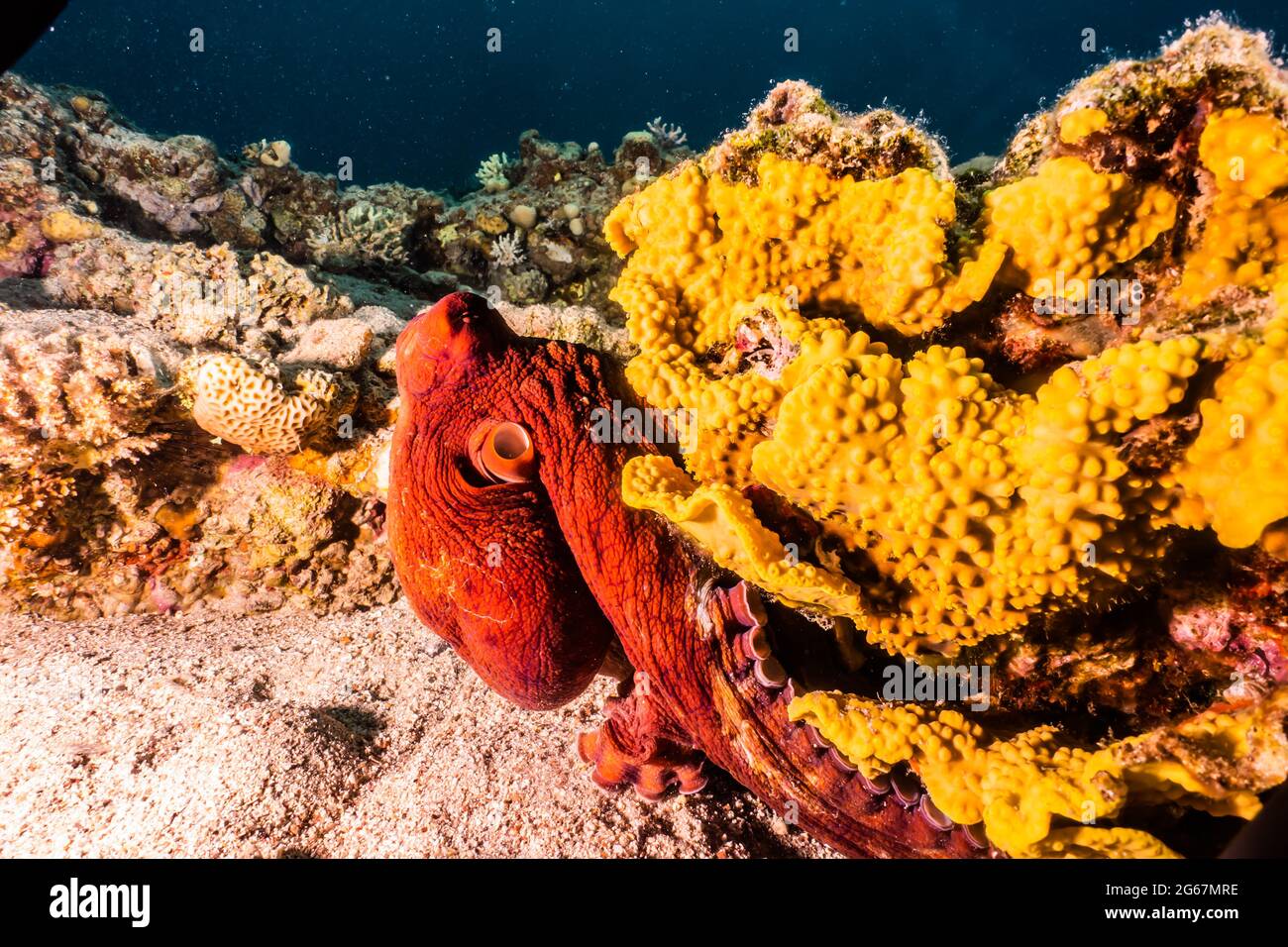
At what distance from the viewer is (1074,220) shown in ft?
5.29

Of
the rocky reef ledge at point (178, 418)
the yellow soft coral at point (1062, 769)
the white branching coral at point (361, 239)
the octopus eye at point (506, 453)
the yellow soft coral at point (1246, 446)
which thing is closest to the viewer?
the yellow soft coral at point (1246, 446)

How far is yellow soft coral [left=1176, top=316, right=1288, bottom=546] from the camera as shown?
1254 mm

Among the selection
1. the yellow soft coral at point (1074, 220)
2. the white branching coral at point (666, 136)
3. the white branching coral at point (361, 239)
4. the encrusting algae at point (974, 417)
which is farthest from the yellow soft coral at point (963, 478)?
the white branching coral at point (666, 136)

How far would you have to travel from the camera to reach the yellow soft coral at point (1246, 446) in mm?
1254

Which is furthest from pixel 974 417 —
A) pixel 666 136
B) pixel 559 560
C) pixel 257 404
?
pixel 666 136

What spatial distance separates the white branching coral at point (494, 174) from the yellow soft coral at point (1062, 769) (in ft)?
36.7

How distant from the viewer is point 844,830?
2.18 m

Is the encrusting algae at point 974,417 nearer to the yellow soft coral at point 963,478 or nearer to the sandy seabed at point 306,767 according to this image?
the yellow soft coral at point 963,478

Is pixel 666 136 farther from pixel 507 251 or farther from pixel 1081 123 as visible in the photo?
pixel 1081 123

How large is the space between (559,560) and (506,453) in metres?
0.52

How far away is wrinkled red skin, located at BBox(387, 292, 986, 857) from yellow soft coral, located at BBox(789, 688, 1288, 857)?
1.07 ft

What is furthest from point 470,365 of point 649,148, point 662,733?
point 649,148
